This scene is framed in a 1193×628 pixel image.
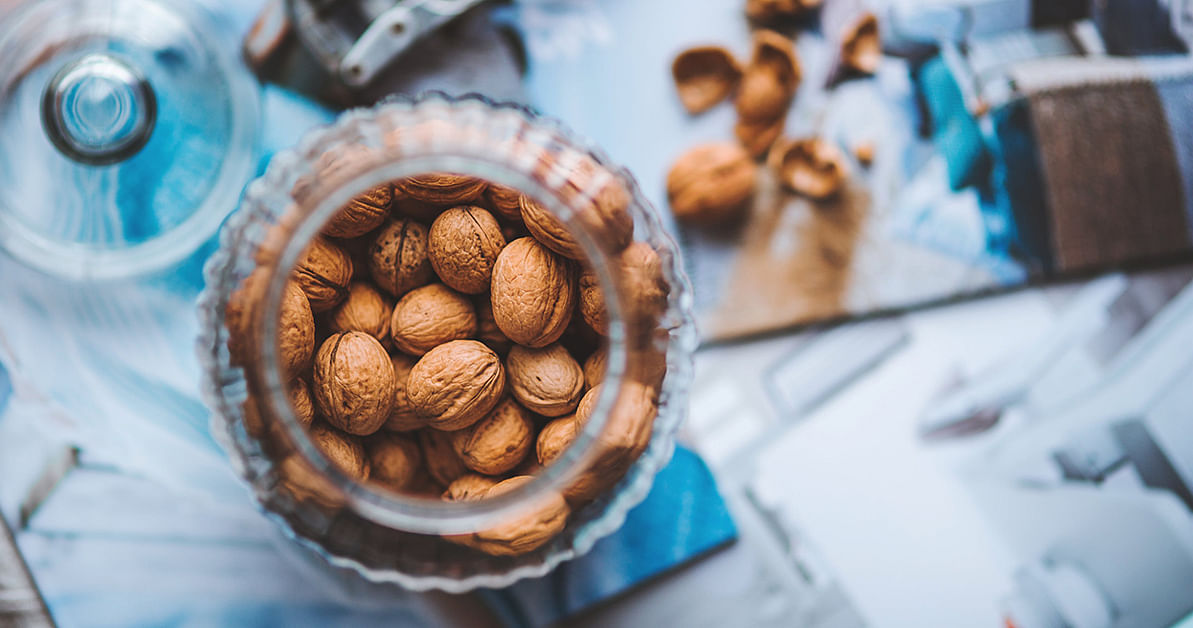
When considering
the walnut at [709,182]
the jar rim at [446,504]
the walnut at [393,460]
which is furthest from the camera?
the walnut at [709,182]

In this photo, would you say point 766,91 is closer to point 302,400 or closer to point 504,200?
point 504,200

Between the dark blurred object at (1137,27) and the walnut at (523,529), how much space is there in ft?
1.96

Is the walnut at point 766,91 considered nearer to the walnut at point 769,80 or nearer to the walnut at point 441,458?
the walnut at point 769,80

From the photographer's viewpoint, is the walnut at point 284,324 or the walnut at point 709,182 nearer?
the walnut at point 284,324

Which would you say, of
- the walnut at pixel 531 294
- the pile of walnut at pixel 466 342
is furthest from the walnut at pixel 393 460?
the walnut at pixel 531 294

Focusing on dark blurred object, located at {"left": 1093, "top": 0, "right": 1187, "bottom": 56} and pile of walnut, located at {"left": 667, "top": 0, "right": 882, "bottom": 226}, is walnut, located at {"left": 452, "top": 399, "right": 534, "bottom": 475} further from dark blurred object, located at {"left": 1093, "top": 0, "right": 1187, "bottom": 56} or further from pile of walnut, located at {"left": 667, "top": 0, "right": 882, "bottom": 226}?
dark blurred object, located at {"left": 1093, "top": 0, "right": 1187, "bottom": 56}

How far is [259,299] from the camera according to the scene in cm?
36

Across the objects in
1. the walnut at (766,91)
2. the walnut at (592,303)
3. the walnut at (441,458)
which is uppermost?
the walnut at (766,91)

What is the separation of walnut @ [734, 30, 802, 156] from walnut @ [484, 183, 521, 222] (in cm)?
24

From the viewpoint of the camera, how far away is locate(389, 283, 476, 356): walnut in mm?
437

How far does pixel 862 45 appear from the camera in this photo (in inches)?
23.8

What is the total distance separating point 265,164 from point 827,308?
444 mm

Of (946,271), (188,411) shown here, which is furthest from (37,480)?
(946,271)

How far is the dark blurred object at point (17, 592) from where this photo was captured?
54 cm
